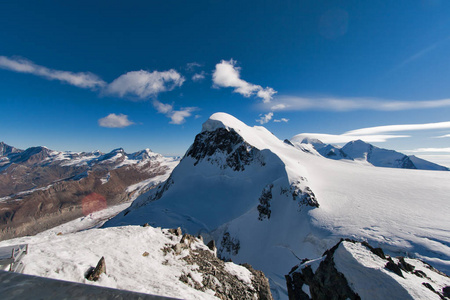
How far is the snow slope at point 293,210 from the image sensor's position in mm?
20297

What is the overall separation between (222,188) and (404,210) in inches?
1519

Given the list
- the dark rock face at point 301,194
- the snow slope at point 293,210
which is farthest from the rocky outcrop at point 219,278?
the dark rock face at point 301,194

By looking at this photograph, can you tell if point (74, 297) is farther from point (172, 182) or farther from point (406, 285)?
point (172, 182)

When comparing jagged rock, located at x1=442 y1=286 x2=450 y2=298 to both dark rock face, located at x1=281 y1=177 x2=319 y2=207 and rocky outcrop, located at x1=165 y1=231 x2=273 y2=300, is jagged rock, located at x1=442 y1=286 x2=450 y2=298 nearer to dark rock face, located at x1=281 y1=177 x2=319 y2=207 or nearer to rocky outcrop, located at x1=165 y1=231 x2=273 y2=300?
rocky outcrop, located at x1=165 y1=231 x2=273 y2=300

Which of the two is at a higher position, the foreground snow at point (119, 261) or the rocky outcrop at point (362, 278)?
the foreground snow at point (119, 261)

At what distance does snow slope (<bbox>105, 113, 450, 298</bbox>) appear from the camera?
799 inches

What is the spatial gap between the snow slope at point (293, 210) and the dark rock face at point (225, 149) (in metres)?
0.36

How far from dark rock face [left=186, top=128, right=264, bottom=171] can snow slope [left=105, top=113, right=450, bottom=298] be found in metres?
0.36

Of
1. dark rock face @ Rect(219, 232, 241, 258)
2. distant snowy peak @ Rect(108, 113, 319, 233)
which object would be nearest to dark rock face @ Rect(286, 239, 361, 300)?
distant snowy peak @ Rect(108, 113, 319, 233)

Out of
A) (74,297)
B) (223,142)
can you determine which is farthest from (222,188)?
(74,297)

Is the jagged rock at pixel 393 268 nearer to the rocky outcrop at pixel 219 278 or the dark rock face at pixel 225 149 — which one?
the rocky outcrop at pixel 219 278

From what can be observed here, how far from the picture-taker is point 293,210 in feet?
98.4

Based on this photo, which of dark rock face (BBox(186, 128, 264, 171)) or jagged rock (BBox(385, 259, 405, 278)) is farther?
dark rock face (BBox(186, 128, 264, 171))

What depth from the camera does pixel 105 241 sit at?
9.98 metres
